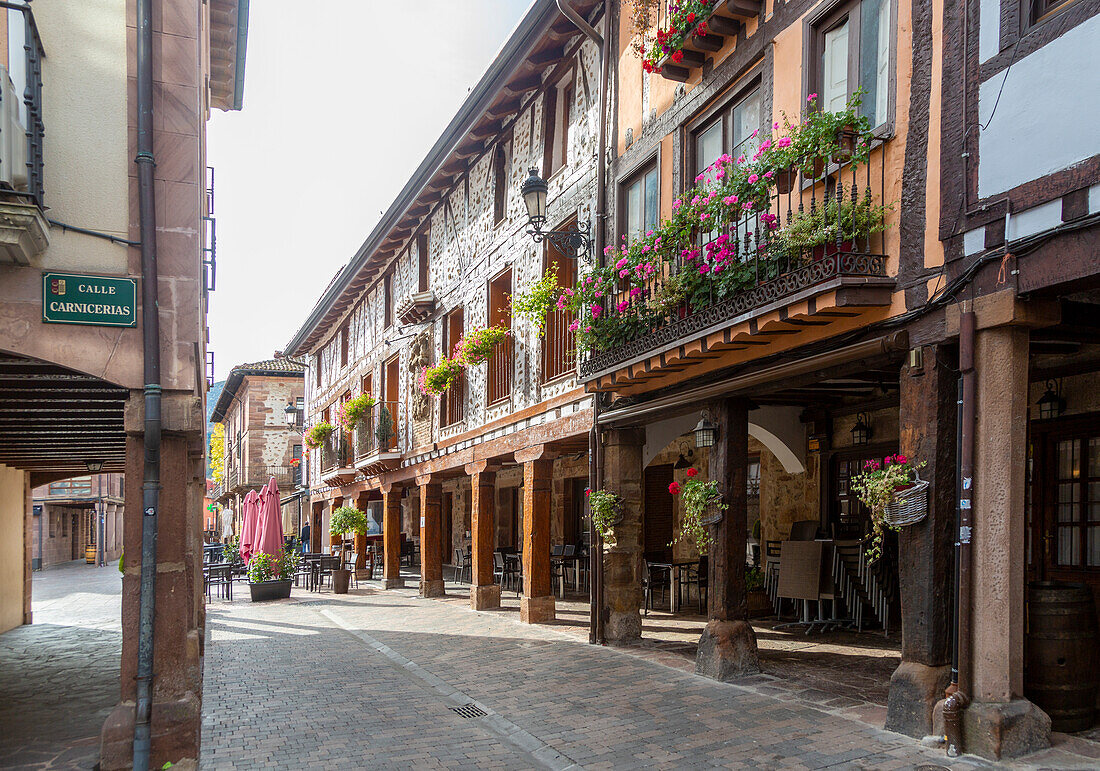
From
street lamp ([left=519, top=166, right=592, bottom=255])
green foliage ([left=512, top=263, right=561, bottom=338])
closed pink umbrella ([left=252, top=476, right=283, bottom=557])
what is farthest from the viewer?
closed pink umbrella ([left=252, top=476, right=283, bottom=557])

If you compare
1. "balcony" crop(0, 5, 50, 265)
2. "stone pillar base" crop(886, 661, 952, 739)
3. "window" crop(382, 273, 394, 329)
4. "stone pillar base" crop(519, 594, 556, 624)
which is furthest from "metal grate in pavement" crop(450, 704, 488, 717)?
"window" crop(382, 273, 394, 329)

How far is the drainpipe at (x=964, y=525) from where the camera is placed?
218 inches

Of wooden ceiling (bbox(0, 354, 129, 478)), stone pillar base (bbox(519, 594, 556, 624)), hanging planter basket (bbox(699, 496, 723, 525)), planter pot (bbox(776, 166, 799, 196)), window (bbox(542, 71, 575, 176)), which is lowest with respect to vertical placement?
stone pillar base (bbox(519, 594, 556, 624))

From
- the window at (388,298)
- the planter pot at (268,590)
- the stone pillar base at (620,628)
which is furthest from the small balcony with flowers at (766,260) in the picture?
the window at (388,298)

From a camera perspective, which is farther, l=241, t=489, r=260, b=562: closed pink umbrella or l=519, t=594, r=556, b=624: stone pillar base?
l=241, t=489, r=260, b=562: closed pink umbrella

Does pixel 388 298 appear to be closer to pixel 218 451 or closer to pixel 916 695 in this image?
pixel 916 695

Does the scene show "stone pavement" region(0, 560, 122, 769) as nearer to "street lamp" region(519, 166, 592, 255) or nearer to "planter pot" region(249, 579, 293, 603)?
"planter pot" region(249, 579, 293, 603)

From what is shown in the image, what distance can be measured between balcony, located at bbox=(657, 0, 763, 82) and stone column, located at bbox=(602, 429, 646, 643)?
164 inches

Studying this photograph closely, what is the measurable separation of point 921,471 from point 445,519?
830 inches

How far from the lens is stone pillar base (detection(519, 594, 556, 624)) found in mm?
12836

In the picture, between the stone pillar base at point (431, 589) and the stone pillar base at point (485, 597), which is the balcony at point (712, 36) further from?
the stone pillar base at point (431, 589)

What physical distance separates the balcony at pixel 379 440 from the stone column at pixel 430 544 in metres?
2.19

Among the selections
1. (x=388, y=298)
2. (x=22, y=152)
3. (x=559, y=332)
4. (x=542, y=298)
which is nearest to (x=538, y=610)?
(x=559, y=332)

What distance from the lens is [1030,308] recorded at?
5.39 meters
